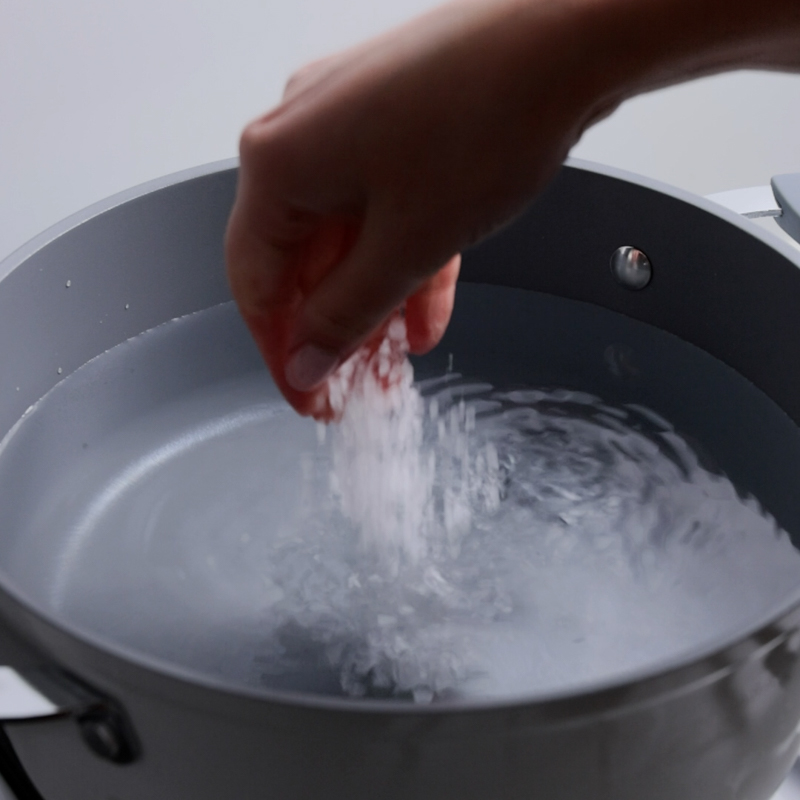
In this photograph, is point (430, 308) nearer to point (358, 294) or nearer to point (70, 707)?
point (358, 294)

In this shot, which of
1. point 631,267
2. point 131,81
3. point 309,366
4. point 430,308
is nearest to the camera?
point 309,366

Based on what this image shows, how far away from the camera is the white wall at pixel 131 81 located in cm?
83

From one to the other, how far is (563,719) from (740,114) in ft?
3.59

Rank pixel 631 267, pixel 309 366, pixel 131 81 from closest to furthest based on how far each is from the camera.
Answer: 1. pixel 309 366
2. pixel 631 267
3. pixel 131 81

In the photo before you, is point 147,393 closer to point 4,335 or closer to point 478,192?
point 4,335

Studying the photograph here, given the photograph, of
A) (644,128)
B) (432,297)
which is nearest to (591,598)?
(432,297)

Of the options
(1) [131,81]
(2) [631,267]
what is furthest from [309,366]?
(1) [131,81]

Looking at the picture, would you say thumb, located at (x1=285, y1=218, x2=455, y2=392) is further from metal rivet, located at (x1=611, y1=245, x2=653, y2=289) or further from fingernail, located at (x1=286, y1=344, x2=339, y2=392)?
metal rivet, located at (x1=611, y1=245, x2=653, y2=289)

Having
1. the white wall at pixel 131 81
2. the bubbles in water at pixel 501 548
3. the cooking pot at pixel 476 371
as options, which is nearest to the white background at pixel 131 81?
the white wall at pixel 131 81

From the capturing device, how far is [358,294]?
429 mm

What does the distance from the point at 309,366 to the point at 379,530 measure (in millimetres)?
168

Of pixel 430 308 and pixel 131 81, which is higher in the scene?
pixel 131 81

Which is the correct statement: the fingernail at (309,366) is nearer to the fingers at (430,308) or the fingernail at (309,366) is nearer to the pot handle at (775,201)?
the fingers at (430,308)

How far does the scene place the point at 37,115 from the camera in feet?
2.79
